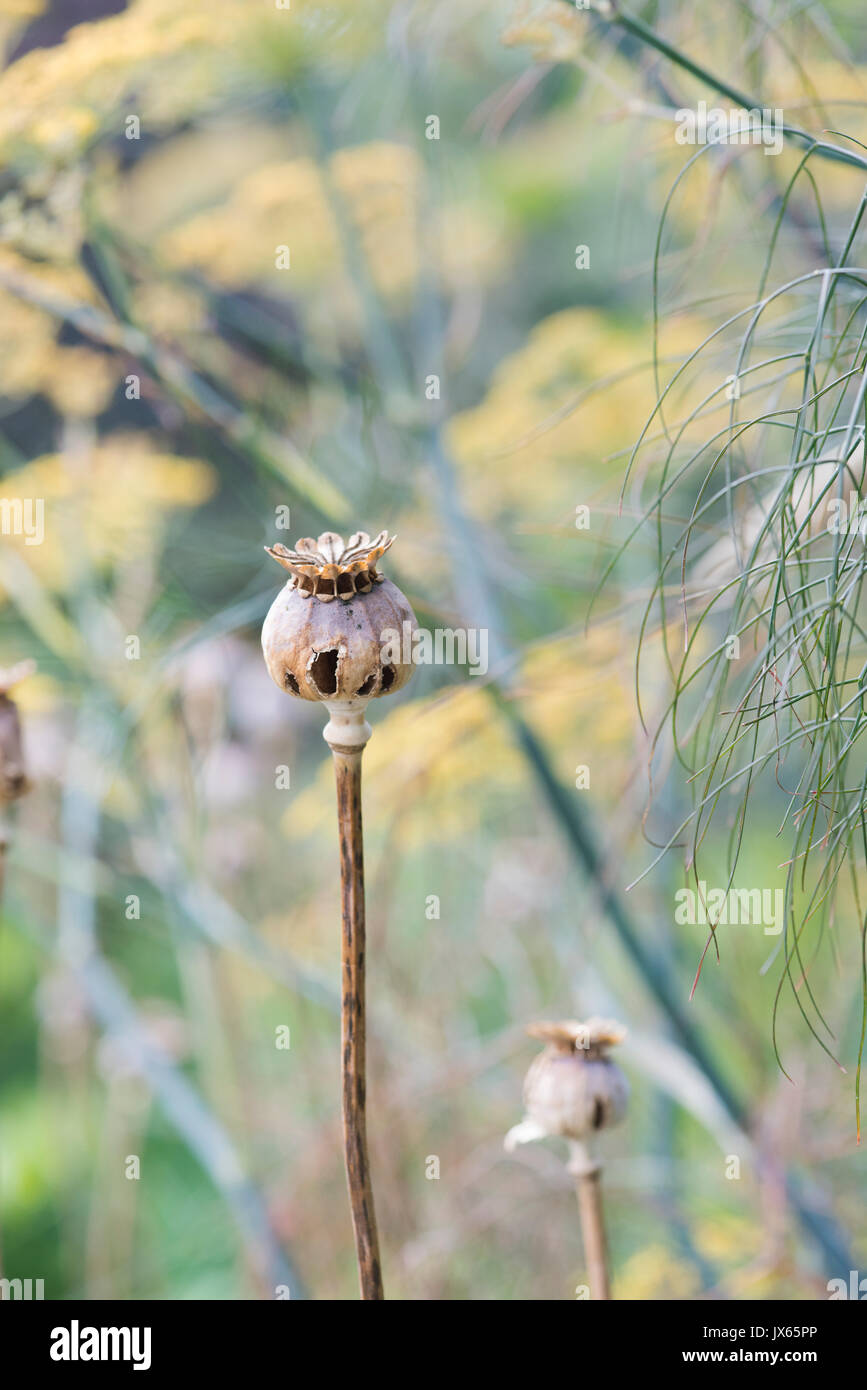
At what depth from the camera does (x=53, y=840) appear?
0.89 metres

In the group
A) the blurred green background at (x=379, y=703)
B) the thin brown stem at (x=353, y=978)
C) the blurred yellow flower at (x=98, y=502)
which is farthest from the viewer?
the blurred yellow flower at (x=98, y=502)

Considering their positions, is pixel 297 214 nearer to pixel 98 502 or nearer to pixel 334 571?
pixel 98 502

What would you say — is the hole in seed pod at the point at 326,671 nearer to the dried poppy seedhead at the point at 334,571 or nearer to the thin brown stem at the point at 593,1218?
the dried poppy seedhead at the point at 334,571

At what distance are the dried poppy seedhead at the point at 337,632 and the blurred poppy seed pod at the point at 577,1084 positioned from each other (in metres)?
0.10

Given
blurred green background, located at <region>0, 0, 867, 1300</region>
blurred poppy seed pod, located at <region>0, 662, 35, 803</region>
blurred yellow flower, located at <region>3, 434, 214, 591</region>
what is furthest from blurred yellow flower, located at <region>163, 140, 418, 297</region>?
blurred poppy seed pod, located at <region>0, 662, 35, 803</region>

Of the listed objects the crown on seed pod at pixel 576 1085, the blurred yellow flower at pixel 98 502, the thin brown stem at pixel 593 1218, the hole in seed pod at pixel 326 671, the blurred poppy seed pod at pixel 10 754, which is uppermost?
the blurred yellow flower at pixel 98 502

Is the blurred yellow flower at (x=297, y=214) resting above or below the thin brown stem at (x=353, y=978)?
above

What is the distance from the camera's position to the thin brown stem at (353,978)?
20cm

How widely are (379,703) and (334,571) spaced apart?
0.68 meters

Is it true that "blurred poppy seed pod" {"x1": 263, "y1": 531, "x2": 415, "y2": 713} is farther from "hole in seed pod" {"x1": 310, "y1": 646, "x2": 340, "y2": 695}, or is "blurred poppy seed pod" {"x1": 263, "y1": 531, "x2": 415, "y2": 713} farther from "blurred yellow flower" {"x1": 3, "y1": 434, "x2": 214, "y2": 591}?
"blurred yellow flower" {"x1": 3, "y1": 434, "x2": 214, "y2": 591}

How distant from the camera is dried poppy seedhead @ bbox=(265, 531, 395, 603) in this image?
20 centimetres

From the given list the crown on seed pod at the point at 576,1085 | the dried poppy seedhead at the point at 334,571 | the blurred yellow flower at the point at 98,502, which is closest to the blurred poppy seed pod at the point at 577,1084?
the crown on seed pod at the point at 576,1085

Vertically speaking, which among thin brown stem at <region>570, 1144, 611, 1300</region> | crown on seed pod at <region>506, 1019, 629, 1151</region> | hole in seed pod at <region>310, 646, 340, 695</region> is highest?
hole in seed pod at <region>310, 646, 340, 695</region>

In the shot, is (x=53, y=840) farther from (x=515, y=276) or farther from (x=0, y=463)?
(x=515, y=276)
